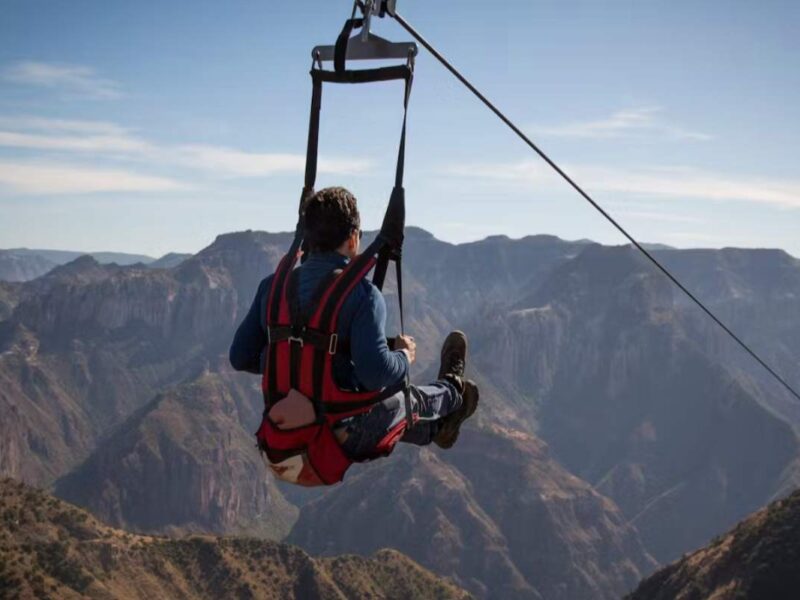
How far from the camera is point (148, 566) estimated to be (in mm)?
92438

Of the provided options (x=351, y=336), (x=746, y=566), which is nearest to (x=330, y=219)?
(x=351, y=336)

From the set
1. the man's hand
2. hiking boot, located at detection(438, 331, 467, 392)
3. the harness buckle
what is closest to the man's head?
the harness buckle

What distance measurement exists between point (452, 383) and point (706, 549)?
314 feet

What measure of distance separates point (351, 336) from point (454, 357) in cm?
354

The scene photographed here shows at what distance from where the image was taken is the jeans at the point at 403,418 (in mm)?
7828

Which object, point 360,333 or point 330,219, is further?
point 330,219

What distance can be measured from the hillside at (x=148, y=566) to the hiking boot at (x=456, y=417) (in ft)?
210

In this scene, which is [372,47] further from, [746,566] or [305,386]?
[746,566]

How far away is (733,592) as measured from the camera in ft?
257

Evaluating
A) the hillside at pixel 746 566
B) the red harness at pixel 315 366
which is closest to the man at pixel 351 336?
the red harness at pixel 315 366

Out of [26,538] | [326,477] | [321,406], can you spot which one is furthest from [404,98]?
[26,538]

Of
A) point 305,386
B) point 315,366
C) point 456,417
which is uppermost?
point 315,366

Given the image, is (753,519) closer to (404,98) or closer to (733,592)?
(733,592)

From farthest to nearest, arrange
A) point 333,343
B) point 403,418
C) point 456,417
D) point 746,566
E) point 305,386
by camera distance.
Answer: point 746,566
point 456,417
point 403,418
point 305,386
point 333,343
